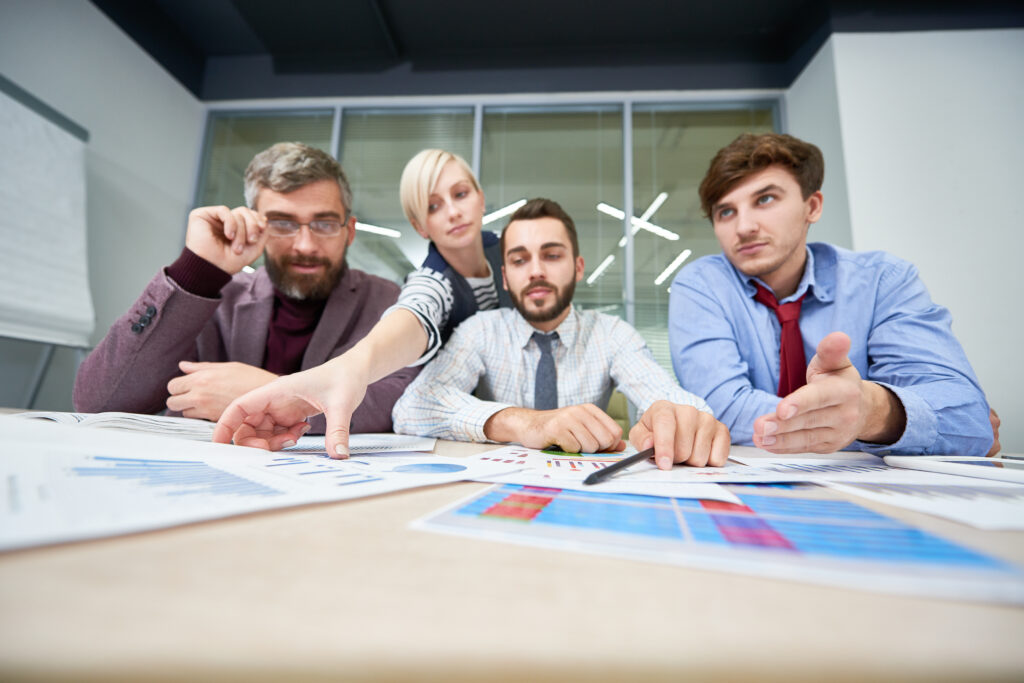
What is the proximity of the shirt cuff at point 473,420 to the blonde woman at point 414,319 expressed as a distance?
0.14 metres

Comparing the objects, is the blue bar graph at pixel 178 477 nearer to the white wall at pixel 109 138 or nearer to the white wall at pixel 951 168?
the white wall at pixel 109 138

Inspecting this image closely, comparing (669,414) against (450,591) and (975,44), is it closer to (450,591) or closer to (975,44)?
(450,591)

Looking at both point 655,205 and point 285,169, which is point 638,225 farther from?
point 285,169

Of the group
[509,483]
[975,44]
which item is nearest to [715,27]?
[975,44]

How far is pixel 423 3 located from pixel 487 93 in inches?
21.8

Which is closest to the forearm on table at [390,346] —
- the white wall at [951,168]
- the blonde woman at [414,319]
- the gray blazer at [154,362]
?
the blonde woman at [414,319]

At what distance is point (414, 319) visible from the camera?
30.6 inches

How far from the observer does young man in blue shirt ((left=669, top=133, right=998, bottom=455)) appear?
557 millimetres

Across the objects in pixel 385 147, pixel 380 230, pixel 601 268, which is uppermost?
pixel 385 147

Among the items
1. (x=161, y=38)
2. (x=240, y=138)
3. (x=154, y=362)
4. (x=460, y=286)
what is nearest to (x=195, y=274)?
(x=154, y=362)

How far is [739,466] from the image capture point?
455 millimetres

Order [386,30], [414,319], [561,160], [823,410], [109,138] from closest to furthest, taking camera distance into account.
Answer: [823,410]
[414,319]
[109,138]
[386,30]
[561,160]

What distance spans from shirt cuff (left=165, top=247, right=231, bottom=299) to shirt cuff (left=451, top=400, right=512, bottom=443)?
55cm

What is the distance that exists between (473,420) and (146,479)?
47cm
